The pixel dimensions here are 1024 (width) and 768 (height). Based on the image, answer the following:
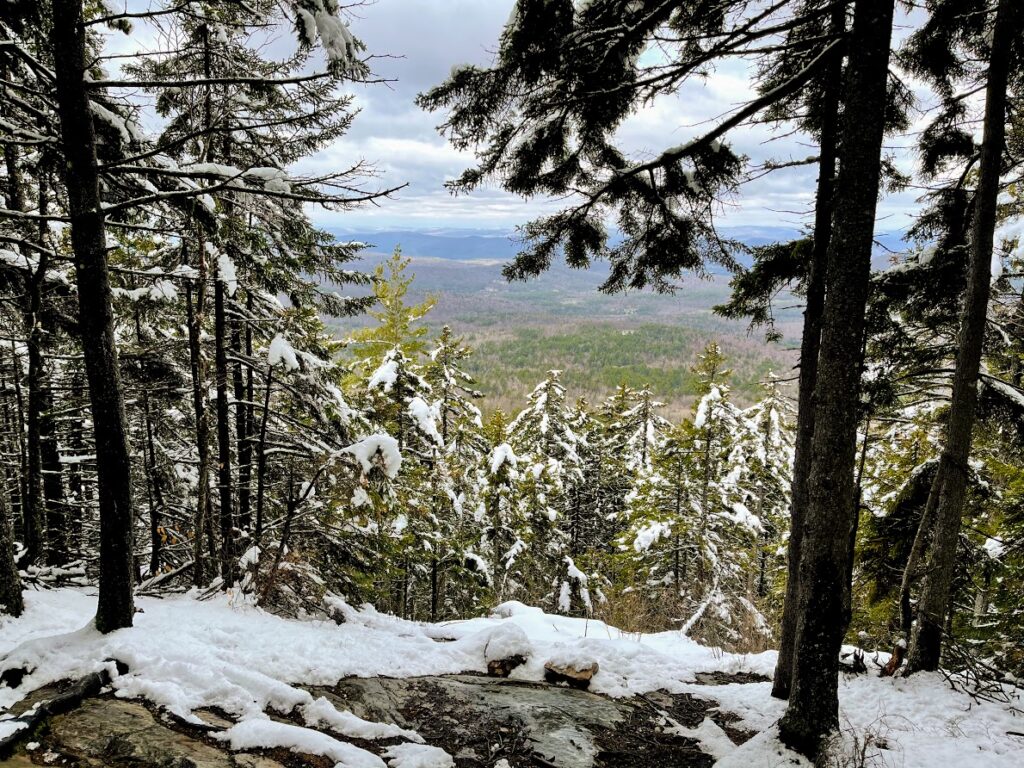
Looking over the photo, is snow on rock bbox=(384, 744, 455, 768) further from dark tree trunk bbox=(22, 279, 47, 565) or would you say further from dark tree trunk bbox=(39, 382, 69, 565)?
dark tree trunk bbox=(39, 382, 69, 565)

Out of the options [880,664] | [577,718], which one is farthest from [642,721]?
[880,664]

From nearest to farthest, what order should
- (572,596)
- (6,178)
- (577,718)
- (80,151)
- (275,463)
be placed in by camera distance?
(80,151) → (577,718) → (6,178) → (275,463) → (572,596)

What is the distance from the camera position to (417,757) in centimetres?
404

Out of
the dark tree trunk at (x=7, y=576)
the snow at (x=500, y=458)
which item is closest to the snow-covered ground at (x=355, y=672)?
the dark tree trunk at (x=7, y=576)

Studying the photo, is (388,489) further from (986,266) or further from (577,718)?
(986,266)

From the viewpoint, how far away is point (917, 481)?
345 inches

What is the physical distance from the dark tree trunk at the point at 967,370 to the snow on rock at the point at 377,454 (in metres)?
6.18

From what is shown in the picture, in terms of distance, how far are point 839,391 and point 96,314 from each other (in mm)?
6441

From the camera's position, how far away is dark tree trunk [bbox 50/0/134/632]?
4547mm

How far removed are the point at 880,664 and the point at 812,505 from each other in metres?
4.17

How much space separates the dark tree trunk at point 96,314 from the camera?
179 inches

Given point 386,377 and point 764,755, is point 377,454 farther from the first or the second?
point 386,377

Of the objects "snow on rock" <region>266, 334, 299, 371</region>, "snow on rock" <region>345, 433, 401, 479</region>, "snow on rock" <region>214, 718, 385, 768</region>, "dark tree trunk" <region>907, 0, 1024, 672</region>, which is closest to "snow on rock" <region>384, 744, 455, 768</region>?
"snow on rock" <region>214, 718, 385, 768</region>

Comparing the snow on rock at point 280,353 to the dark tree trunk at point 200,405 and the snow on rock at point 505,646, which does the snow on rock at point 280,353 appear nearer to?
the dark tree trunk at point 200,405
